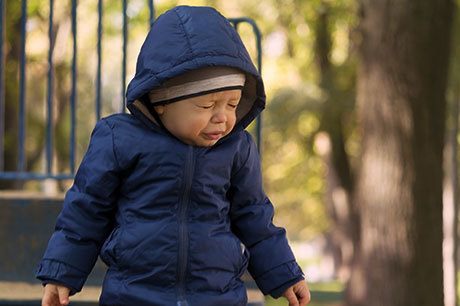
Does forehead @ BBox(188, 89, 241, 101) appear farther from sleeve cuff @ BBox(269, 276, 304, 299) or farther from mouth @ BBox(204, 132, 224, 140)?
sleeve cuff @ BBox(269, 276, 304, 299)

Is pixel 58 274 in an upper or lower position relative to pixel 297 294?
upper

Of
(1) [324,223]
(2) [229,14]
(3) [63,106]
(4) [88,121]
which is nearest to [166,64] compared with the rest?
(3) [63,106]

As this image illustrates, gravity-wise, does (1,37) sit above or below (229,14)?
below

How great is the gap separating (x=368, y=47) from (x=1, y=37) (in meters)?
3.65

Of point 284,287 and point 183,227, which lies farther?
point 284,287

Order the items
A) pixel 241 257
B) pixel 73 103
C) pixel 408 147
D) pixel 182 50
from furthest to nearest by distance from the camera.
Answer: pixel 408 147 < pixel 73 103 < pixel 241 257 < pixel 182 50

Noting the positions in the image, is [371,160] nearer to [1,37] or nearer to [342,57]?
[1,37]

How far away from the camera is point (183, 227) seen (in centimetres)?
247

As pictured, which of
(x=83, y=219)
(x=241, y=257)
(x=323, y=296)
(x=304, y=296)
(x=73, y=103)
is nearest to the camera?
(x=83, y=219)

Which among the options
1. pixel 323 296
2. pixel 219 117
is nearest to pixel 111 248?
pixel 219 117

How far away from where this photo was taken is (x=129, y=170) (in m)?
2.53

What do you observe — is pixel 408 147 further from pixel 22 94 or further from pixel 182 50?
pixel 182 50

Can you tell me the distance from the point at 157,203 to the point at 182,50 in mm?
494

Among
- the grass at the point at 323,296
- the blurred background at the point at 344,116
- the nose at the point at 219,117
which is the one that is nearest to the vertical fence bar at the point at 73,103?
the blurred background at the point at 344,116
